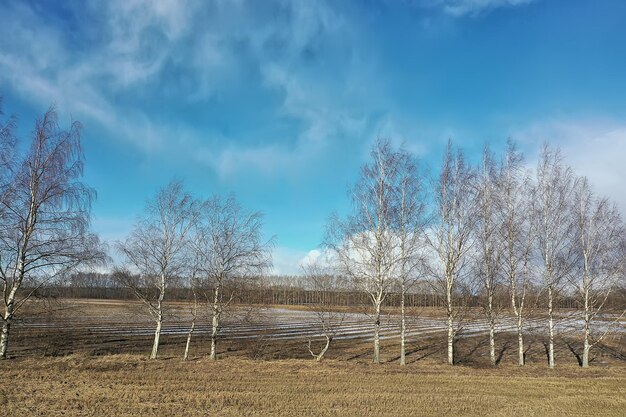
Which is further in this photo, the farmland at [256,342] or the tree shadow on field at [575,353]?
the tree shadow on field at [575,353]

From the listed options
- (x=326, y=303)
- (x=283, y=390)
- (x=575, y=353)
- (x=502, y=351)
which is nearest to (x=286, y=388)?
(x=283, y=390)

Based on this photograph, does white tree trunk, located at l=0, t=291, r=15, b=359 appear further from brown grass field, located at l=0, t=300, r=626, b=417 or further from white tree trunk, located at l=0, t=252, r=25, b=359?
brown grass field, located at l=0, t=300, r=626, b=417

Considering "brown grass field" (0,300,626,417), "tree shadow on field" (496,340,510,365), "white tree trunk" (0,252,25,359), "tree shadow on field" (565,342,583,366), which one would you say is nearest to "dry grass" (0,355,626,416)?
"brown grass field" (0,300,626,417)

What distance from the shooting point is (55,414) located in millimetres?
9906

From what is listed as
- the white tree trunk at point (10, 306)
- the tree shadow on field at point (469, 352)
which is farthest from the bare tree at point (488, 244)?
the white tree trunk at point (10, 306)

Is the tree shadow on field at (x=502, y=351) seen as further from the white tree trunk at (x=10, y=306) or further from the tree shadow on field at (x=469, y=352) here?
the white tree trunk at (x=10, y=306)

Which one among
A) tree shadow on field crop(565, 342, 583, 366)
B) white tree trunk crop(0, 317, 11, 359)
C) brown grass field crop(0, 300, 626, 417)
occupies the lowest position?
tree shadow on field crop(565, 342, 583, 366)

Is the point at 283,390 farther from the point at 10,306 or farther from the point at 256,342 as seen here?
the point at 256,342

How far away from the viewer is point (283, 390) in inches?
537

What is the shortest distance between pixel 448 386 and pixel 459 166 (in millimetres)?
13084

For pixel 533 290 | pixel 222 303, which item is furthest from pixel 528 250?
pixel 222 303

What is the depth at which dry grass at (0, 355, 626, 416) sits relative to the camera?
11125mm

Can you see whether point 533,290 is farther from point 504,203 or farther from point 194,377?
point 194,377

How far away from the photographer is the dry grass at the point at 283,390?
11.1 metres
